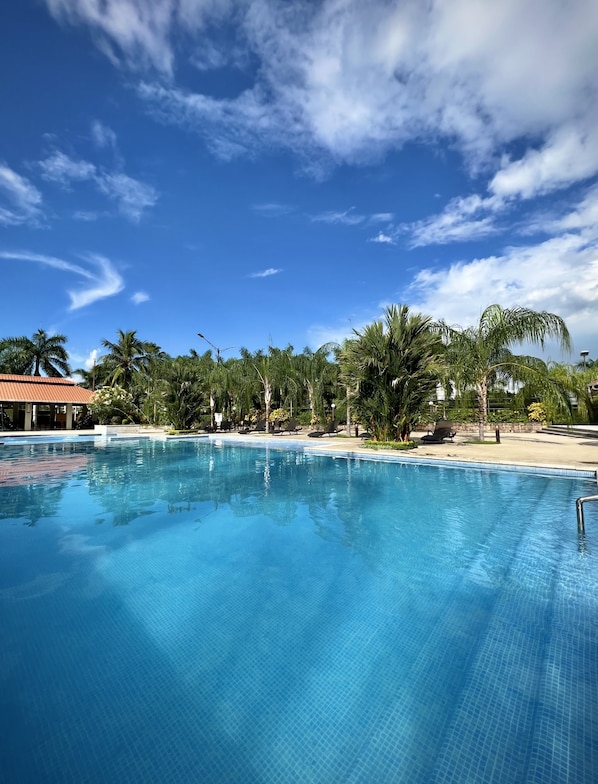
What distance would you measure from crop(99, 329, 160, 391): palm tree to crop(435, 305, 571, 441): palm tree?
29.8 metres

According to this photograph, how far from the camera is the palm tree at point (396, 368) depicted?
601 inches

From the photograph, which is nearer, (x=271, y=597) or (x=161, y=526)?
(x=271, y=597)

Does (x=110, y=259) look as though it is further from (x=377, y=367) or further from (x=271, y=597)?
(x=271, y=597)

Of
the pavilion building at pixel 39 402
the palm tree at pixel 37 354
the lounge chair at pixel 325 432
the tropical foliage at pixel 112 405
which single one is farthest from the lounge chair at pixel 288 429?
the palm tree at pixel 37 354

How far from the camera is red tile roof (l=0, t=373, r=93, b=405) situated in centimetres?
2817

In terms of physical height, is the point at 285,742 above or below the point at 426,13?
below

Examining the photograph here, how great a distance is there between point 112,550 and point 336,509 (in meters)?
4.15

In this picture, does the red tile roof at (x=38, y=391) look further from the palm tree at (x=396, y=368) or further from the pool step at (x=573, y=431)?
the pool step at (x=573, y=431)

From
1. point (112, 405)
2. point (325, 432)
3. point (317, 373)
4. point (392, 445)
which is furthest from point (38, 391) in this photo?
point (392, 445)

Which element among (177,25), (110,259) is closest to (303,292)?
(110,259)

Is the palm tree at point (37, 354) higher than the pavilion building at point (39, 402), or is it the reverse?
the palm tree at point (37, 354)

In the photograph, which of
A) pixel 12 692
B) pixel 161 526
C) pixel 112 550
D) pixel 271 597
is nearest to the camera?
pixel 12 692

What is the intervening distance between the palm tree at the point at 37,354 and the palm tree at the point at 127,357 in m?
4.14

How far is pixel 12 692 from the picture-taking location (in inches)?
106
